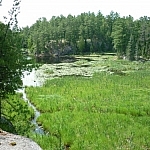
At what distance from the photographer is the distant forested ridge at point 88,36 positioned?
90.6 metres

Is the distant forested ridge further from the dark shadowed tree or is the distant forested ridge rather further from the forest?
the dark shadowed tree

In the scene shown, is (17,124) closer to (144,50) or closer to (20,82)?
(20,82)

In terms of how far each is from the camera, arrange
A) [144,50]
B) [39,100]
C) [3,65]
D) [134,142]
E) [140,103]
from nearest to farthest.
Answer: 1. [3,65]
2. [134,142]
3. [140,103]
4. [39,100]
5. [144,50]

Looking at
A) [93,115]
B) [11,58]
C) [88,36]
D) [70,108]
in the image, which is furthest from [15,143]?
[88,36]

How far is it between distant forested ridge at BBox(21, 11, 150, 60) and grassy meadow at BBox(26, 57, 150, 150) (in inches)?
2088

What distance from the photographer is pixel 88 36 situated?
4505 inches

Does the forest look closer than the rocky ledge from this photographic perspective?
No

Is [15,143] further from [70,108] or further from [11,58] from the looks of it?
[70,108]

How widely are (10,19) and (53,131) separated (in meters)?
9.72

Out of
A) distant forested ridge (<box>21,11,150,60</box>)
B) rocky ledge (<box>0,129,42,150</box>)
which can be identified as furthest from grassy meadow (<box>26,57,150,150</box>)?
distant forested ridge (<box>21,11,150,60</box>)

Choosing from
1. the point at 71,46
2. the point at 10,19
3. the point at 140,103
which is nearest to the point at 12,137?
the point at 10,19

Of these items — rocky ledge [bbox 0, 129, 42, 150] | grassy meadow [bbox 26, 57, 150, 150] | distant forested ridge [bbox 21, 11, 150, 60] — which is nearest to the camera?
rocky ledge [bbox 0, 129, 42, 150]

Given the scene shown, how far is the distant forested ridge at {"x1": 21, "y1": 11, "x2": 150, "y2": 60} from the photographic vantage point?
297 feet

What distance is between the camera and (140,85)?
38.3 m
